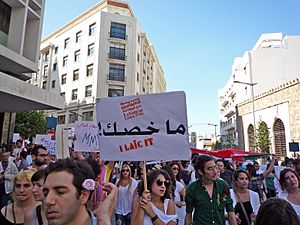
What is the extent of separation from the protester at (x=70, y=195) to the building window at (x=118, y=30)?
125ft

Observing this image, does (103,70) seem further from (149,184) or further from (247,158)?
(149,184)

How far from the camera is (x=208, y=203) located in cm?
334

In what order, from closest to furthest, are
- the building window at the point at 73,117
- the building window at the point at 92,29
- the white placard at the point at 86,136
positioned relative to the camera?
the white placard at the point at 86,136 < the building window at the point at 73,117 < the building window at the point at 92,29

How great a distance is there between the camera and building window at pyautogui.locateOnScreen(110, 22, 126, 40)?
38.1 m

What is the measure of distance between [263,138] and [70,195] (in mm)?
30241

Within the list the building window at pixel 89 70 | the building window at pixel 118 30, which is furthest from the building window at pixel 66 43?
the building window at pixel 118 30

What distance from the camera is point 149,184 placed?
3.50m

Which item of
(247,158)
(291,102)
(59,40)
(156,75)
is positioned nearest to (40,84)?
(59,40)

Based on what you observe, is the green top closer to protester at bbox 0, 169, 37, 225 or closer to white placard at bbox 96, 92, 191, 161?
white placard at bbox 96, 92, 191, 161

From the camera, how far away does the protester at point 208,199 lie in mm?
3303

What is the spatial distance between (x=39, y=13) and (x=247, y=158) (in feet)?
53.8

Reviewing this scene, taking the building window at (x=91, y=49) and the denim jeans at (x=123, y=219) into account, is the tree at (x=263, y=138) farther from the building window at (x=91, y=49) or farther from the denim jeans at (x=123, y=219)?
the denim jeans at (x=123, y=219)

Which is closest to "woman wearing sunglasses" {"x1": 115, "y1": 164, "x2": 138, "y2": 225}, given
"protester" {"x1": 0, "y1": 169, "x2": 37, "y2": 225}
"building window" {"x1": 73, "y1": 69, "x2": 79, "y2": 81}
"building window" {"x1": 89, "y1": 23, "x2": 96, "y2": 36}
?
"protester" {"x1": 0, "y1": 169, "x2": 37, "y2": 225}

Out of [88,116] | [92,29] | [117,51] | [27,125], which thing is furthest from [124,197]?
[92,29]
